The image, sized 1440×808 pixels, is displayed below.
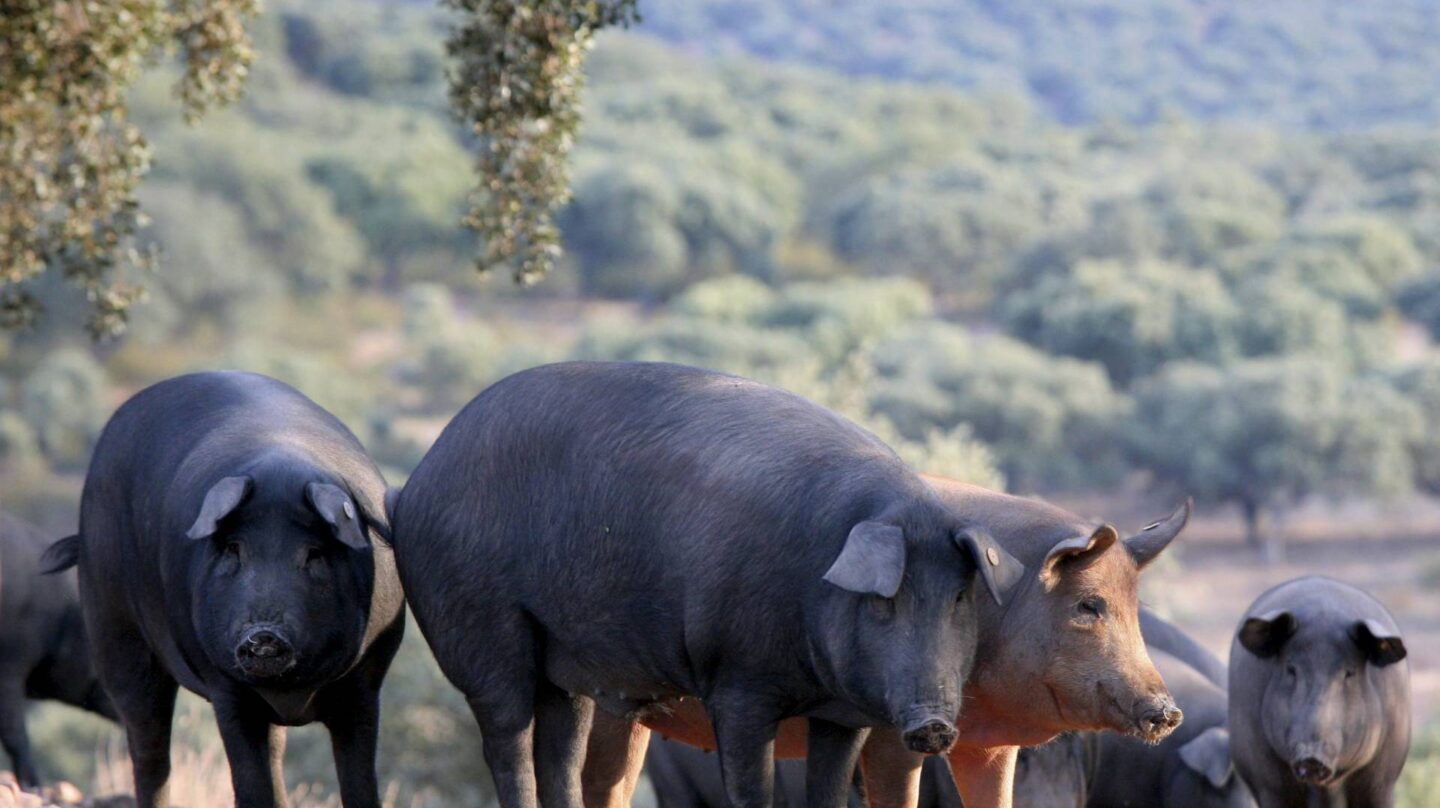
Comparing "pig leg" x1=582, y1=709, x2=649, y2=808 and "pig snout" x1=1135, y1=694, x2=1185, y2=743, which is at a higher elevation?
"pig snout" x1=1135, y1=694, x2=1185, y2=743

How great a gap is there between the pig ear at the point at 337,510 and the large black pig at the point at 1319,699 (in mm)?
3579

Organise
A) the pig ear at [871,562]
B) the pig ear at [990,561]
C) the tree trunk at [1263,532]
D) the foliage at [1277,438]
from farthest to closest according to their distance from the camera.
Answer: the foliage at [1277,438], the tree trunk at [1263,532], the pig ear at [990,561], the pig ear at [871,562]

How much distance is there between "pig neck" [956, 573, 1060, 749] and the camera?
5.86 metres

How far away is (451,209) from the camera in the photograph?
3226 inches

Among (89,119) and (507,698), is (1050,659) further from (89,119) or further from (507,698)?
(89,119)

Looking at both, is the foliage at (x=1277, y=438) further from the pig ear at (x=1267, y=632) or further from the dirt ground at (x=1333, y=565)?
the pig ear at (x=1267, y=632)

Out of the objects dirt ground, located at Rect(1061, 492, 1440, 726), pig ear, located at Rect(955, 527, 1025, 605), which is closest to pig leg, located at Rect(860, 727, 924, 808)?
pig ear, located at Rect(955, 527, 1025, 605)

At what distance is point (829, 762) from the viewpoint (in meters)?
5.40

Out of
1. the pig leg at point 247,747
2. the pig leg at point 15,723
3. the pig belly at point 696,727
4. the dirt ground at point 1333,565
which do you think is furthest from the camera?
the dirt ground at point 1333,565

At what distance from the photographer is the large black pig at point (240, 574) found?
5.77m

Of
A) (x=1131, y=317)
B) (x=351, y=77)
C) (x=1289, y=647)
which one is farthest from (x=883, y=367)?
(x=1289, y=647)

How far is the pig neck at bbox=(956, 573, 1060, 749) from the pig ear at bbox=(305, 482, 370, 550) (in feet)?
5.90

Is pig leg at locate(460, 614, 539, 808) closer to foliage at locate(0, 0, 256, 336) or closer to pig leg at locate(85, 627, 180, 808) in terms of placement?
pig leg at locate(85, 627, 180, 808)

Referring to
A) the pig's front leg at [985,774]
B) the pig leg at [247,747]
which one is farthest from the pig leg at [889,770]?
the pig leg at [247,747]
